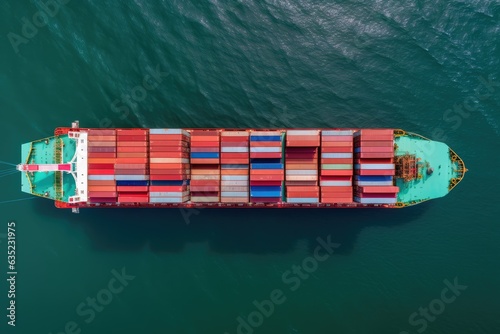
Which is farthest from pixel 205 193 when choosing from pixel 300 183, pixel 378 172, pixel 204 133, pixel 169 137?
pixel 378 172

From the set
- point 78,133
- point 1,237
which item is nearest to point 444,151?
point 78,133

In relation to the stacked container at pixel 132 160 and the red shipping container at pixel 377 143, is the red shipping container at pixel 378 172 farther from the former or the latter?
the stacked container at pixel 132 160

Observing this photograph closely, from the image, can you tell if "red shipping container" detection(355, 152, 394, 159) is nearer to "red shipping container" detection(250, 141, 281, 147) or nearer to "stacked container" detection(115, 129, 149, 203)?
"red shipping container" detection(250, 141, 281, 147)

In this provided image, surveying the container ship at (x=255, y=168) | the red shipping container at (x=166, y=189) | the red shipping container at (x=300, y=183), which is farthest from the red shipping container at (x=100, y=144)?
the red shipping container at (x=300, y=183)

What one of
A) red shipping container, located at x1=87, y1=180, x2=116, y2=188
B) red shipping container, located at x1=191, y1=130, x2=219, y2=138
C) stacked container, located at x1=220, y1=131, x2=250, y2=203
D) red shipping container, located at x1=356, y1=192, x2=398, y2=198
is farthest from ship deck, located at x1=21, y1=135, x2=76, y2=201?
red shipping container, located at x1=356, y1=192, x2=398, y2=198

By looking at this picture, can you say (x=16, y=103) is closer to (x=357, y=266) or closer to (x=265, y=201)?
(x=265, y=201)

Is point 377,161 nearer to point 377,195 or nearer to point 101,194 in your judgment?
point 377,195
